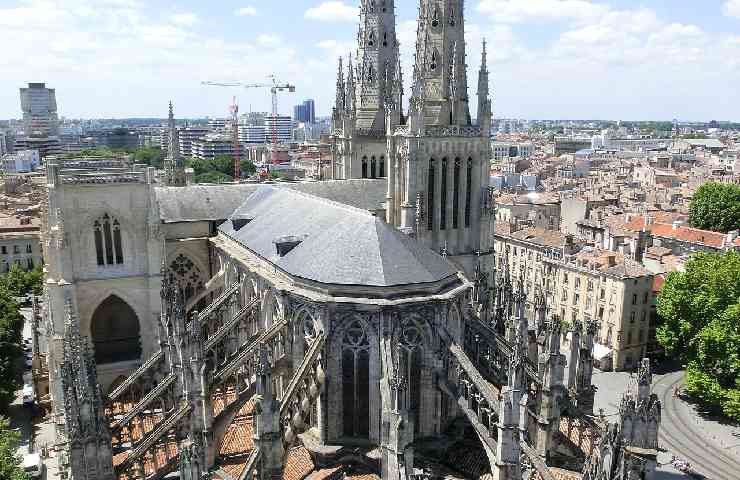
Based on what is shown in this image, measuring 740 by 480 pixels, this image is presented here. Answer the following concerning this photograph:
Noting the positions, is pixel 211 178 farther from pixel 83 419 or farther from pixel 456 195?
pixel 83 419

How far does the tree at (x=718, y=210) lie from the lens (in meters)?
82.8

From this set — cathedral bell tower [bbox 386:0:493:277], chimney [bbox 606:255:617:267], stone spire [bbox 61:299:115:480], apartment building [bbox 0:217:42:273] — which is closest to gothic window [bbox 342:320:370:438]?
stone spire [bbox 61:299:115:480]

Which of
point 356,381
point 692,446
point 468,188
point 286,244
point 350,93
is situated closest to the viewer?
point 356,381

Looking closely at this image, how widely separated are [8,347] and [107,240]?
1534 cm

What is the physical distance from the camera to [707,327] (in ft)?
154

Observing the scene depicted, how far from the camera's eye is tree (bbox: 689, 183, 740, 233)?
82750 mm

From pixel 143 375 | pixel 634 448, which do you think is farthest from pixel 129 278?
pixel 634 448

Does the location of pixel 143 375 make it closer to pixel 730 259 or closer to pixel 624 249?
pixel 730 259

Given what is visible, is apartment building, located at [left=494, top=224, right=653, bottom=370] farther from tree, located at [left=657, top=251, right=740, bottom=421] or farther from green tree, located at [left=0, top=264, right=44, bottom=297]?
green tree, located at [left=0, top=264, right=44, bottom=297]

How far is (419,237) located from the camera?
4656 centimetres

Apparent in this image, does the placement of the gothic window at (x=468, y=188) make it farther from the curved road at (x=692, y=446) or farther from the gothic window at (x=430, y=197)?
the curved road at (x=692, y=446)

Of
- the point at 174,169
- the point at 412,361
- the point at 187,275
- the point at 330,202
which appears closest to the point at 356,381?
the point at 412,361

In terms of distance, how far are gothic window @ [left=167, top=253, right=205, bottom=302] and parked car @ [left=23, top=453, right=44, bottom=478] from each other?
15.3 meters

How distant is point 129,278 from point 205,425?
17243 millimetres
